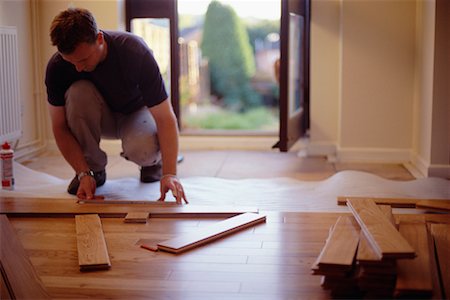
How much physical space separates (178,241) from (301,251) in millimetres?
395

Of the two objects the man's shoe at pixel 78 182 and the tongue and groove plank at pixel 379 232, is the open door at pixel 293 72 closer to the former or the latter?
the man's shoe at pixel 78 182

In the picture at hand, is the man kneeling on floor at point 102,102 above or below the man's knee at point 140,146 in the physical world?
above

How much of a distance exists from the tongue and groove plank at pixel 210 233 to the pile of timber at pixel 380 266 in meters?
0.41

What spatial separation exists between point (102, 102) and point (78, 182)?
39cm

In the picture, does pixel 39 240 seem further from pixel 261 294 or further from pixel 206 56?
pixel 206 56

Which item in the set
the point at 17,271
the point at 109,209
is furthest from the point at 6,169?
the point at 17,271

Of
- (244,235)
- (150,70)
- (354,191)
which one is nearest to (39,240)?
(244,235)

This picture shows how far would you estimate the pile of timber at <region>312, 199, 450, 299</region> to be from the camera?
61.8 inches

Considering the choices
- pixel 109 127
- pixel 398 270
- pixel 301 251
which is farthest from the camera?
pixel 109 127

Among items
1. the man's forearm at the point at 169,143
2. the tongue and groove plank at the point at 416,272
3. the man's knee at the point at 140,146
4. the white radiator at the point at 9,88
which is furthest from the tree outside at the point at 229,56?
the tongue and groove plank at the point at 416,272

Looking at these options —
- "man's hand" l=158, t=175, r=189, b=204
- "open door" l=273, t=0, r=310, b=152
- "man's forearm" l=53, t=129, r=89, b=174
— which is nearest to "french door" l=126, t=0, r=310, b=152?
"open door" l=273, t=0, r=310, b=152

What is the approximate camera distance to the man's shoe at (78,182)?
2.95 m

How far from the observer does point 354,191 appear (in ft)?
9.56

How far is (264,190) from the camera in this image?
3.10 m
